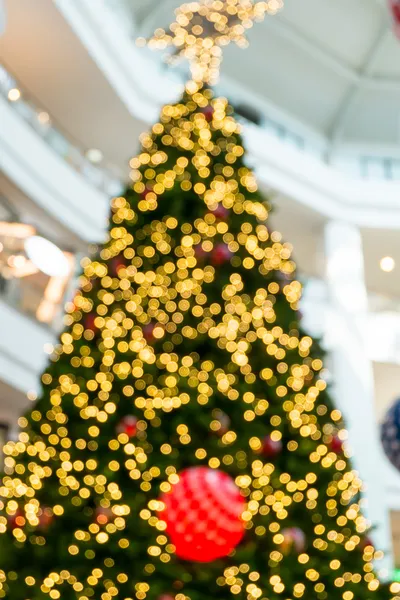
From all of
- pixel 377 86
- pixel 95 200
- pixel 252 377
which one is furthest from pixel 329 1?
pixel 252 377

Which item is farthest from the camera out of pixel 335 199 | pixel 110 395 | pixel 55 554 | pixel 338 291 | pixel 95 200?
pixel 335 199

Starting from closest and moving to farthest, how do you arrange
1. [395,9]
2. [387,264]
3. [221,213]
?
[395,9] → [221,213] → [387,264]

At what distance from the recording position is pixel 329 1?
1662 cm

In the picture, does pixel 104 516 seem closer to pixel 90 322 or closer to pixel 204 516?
pixel 204 516

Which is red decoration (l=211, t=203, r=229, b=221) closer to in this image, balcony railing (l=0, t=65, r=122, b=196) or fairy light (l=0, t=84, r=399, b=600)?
fairy light (l=0, t=84, r=399, b=600)

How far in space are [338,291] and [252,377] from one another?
458 inches

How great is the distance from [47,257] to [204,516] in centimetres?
847

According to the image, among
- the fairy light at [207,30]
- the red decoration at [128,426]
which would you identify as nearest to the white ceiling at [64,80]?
the fairy light at [207,30]

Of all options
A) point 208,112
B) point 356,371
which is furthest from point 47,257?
point 208,112

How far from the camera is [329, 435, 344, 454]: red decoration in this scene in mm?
3818

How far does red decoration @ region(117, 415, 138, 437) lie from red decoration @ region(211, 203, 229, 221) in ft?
3.76

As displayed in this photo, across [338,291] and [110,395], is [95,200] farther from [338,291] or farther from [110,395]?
[110,395]

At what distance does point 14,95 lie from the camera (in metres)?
11.1

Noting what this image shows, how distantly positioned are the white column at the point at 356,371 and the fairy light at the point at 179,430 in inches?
295
